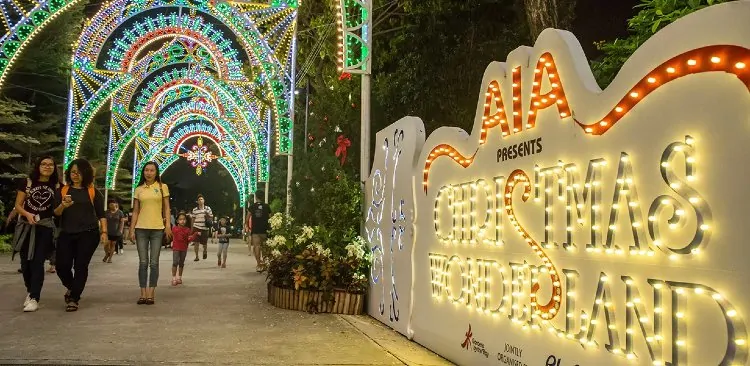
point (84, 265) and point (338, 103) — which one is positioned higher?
point (338, 103)

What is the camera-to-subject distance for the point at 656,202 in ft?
10.6

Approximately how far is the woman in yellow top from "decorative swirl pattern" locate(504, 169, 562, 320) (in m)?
5.76

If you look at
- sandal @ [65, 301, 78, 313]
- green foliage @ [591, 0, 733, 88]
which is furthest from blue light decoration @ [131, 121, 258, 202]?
green foliage @ [591, 0, 733, 88]

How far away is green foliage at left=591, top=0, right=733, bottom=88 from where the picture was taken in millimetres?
5574

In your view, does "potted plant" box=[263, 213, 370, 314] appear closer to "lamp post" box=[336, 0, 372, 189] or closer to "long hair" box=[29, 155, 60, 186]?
"lamp post" box=[336, 0, 372, 189]

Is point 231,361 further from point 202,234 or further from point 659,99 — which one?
point 202,234

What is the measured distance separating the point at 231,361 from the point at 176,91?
31788mm

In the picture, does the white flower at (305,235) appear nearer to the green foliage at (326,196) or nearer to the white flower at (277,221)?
the green foliage at (326,196)

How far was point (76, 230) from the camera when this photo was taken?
8.46 m

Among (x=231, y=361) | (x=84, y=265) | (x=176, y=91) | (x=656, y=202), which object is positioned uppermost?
(x=176, y=91)

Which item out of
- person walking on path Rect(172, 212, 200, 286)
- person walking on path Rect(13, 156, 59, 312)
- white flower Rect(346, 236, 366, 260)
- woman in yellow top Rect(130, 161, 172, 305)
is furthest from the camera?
person walking on path Rect(172, 212, 200, 286)

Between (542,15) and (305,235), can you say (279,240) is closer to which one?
(305,235)

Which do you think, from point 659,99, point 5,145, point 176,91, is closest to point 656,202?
point 659,99

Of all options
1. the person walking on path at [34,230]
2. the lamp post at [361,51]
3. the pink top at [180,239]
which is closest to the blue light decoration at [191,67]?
the pink top at [180,239]
